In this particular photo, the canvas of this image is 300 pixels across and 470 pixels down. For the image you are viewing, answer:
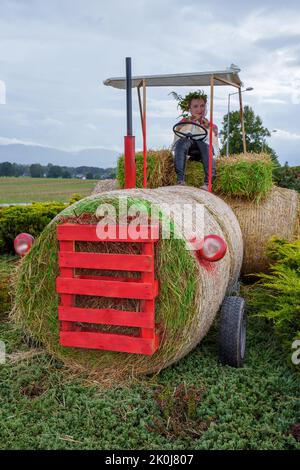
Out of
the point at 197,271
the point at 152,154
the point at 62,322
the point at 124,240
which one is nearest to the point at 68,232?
the point at 124,240

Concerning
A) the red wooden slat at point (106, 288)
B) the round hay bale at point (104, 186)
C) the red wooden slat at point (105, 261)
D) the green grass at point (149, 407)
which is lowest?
the green grass at point (149, 407)

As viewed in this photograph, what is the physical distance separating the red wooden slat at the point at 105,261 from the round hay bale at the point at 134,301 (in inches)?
6.4

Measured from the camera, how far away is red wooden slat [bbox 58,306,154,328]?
3.96 metres

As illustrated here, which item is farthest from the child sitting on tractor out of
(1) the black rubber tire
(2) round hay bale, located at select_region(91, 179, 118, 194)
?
(1) the black rubber tire

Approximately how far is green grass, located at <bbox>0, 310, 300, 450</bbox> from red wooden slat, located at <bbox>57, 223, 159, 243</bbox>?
1.11 metres

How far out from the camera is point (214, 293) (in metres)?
4.36

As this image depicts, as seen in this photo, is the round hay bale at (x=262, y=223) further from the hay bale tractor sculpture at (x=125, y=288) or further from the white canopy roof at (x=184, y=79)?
the hay bale tractor sculpture at (x=125, y=288)

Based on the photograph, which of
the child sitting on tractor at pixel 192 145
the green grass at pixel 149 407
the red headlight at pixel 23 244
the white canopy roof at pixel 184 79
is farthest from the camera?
the child sitting on tractor at pixel 192 145

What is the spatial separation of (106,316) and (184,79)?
328 centimetres

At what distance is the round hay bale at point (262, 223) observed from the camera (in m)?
6.64

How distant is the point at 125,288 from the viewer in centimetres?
397

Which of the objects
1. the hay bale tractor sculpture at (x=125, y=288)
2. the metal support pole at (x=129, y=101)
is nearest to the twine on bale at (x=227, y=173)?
the metal support pole at (x=129, y=101)

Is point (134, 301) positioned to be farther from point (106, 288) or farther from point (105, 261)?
point (105, 261)

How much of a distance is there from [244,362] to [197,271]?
1.04 metres
